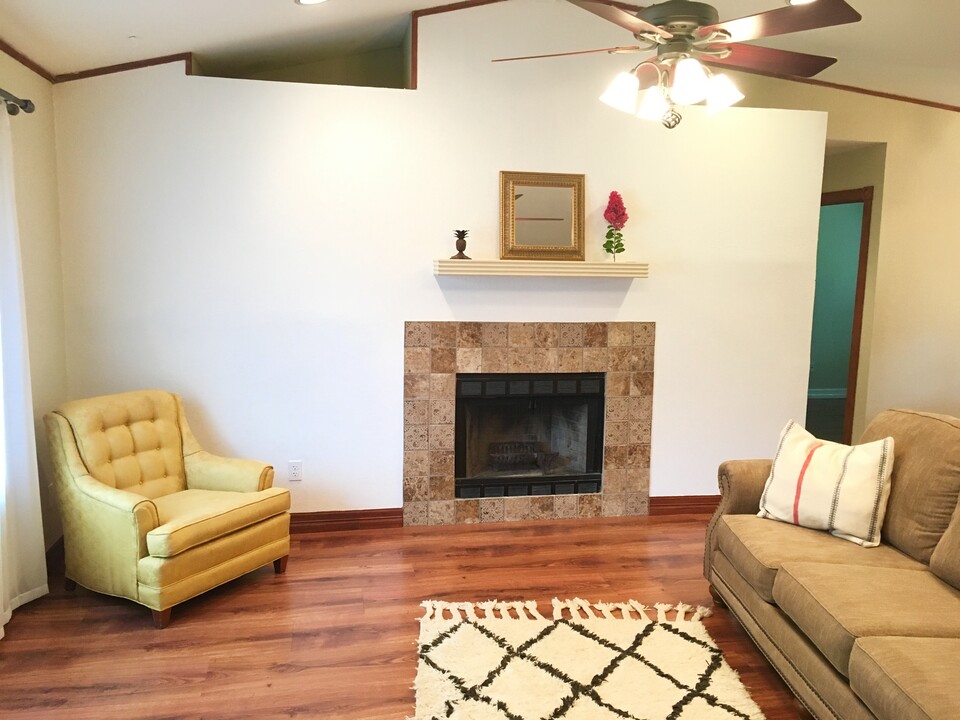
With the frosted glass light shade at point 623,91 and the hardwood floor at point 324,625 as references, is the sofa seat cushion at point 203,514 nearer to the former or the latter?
the hardwood floor at point 324,625

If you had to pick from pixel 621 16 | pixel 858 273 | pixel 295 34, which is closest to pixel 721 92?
pixel 621 16

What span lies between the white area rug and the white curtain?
170 centimetres

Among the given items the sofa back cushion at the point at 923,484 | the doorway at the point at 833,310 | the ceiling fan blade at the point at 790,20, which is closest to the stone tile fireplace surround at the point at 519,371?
the sofa back cushion at the point at 923,484

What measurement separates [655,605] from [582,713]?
0.90 m

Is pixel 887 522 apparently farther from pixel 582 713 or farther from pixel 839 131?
pixel 839 131

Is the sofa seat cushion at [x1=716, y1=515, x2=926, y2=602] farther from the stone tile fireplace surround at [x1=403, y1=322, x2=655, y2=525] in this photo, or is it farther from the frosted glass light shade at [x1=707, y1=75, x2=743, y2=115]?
the frosted glass light shade at [x1=707, y1=75, x2=743, y2=115]

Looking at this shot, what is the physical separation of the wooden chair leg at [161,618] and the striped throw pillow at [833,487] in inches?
98.0

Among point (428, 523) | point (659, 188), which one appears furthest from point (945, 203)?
point (428, 523)

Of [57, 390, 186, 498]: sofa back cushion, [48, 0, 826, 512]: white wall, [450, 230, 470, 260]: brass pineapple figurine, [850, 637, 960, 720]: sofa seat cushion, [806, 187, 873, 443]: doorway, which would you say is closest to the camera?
[850, 637, 960, 720]: sofa seat cushion

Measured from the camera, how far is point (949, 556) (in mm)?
2371

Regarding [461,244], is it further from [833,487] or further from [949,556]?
[949,556]

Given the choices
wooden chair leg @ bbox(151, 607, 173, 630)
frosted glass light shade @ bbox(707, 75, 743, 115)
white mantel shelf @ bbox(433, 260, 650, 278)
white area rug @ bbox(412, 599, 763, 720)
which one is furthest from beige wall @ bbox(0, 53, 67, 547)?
frosted glass light shade @ bbox(707, 75, 743, 115)

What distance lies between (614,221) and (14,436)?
308 cm

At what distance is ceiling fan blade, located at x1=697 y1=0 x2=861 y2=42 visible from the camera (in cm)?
190
